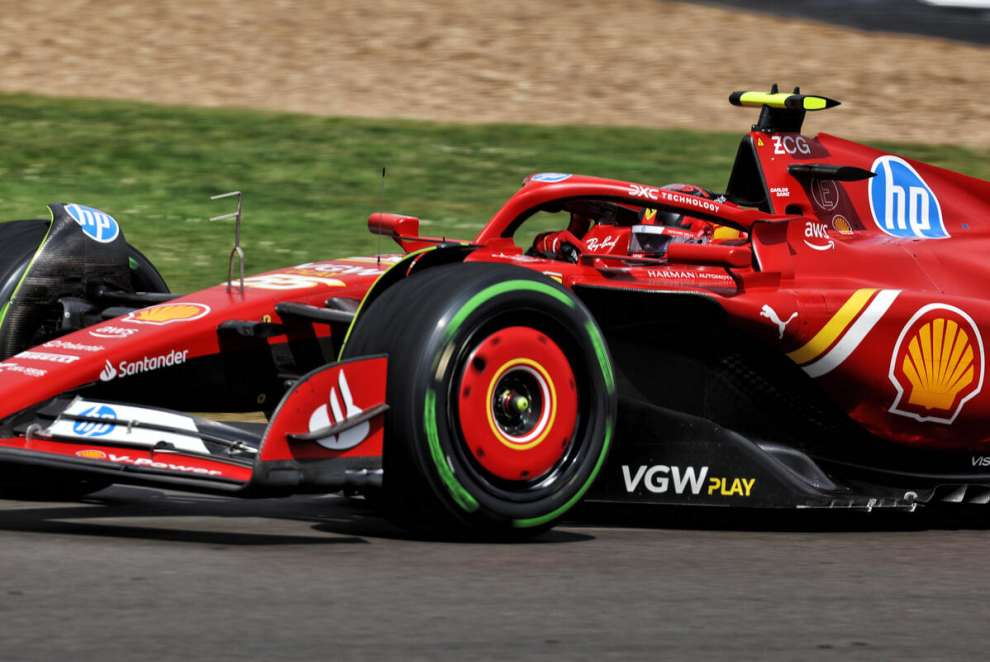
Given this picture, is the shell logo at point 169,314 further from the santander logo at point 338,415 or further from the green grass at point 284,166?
the green grass at point 284,166

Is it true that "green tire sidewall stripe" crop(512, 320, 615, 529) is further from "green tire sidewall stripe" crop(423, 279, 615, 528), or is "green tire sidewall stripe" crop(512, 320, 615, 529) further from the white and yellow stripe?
the white and yellow stripe

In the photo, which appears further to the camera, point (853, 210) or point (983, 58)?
point (983, 58)

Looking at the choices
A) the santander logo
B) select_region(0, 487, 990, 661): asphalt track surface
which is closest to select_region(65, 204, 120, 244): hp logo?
select_region(0, 487, 990, 661): asphalt track surface

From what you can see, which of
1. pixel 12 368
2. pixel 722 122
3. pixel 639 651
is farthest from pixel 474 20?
pixel 639 651

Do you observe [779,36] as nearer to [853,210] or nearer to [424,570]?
[853,210]

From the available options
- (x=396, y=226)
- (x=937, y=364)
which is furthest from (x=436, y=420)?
(x=937, y=364)

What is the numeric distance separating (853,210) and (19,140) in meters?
10.5

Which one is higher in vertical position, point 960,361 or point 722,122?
point 960,361

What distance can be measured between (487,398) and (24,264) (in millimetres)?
2463

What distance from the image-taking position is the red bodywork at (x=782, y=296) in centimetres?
628

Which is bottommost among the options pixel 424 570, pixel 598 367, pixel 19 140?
pixel 19 140

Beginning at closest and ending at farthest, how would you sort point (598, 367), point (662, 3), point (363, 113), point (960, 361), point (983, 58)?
point (598, 367) < point (960, 361) < point (363, 113) < point (983, 58) < point (662, 3)

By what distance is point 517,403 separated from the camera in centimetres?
577

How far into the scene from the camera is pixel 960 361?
6.66m
